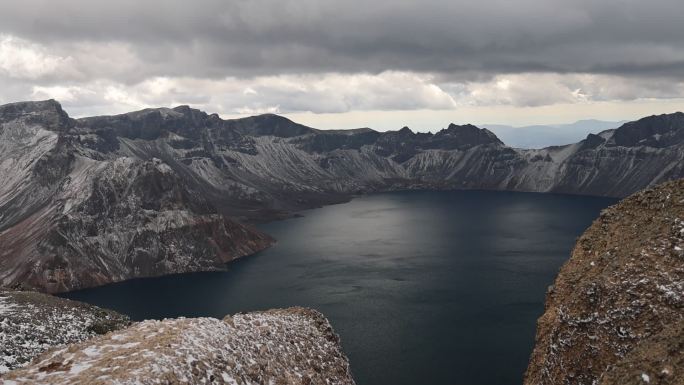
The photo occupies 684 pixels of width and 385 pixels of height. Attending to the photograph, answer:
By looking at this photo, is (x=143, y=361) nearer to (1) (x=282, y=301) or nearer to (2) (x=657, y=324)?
(2) (x=657, y=324)

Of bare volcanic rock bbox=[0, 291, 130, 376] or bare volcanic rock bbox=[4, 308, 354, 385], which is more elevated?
bare volcanic rock bbox=[4, 308, 354, 385]

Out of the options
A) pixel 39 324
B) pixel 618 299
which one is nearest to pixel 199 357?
pixel 618 299

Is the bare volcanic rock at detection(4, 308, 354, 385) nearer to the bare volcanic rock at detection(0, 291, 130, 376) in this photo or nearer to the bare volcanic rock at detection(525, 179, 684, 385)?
the bare volcanic rock at detection(525, 179, 684, 385)

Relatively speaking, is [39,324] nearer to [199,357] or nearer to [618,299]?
[199,357]

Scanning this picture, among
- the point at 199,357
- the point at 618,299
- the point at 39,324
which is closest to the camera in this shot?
the point at 199,357

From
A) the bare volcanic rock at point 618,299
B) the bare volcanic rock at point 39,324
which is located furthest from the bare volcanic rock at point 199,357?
the bare volcanic rock at point 39,324

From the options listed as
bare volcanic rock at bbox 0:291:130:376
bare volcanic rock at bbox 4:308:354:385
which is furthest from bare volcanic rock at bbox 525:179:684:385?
bare volcanic rock at bbox 0:291:130:376

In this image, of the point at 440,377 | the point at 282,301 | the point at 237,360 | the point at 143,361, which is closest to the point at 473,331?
the point at 440,377
